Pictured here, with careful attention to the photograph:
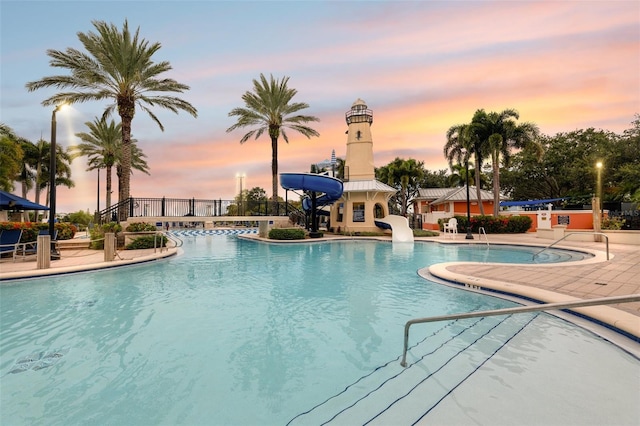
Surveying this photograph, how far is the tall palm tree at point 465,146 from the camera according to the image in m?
28.6

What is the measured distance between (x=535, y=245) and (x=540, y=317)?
14.2 meters

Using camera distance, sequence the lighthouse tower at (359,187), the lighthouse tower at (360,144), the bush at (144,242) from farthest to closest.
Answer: the lighthouse tower at (360,144), the lighthouse tower at (359,187), the bush at (144,242)

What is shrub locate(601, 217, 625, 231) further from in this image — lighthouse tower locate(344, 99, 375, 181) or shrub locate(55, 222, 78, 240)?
shrub locate(55, 222, 78, 240)

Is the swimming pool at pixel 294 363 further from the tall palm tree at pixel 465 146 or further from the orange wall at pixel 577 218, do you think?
the orange wall at pixel 577 218

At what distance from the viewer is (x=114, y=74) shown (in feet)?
57.8

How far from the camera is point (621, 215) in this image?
915 inches

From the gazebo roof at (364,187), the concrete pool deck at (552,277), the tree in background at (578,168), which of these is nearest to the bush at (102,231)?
the concrete pool deck at (552,277)

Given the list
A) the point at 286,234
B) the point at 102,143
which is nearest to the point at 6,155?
the point at 102,143

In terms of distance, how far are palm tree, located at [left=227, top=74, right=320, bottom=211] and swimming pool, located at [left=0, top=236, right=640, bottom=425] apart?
65.5 ft

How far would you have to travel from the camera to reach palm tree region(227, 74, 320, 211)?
87.2ft

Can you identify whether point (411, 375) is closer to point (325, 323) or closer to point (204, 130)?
point (325, 323)

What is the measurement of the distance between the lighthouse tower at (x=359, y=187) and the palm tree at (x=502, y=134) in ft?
34.8

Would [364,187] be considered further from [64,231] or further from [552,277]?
[64,231]

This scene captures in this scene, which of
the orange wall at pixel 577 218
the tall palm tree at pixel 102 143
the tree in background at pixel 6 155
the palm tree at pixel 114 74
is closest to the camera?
the palm tree at pixel 114 74
